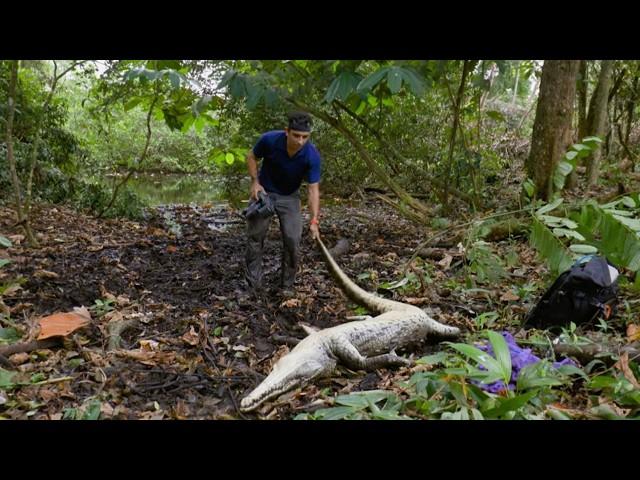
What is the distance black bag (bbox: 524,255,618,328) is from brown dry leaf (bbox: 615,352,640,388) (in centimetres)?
67

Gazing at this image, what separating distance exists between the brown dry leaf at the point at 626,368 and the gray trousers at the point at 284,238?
2853 mm

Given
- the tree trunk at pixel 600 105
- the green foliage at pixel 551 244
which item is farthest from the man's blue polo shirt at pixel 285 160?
the tree trunk at pixel 600 105

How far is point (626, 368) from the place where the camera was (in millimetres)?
2637

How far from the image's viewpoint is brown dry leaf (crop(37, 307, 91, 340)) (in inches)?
127

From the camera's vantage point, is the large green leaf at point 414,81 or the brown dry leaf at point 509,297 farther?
the brown dry leaf at point 509,297

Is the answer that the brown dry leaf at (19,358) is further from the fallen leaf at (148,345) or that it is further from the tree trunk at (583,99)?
the tree trunk at (583,99)

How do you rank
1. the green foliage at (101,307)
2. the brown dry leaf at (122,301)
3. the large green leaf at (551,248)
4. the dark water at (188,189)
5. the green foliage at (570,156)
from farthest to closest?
1. the dark water at (188,189)
2. the green foliage at (570,156)
3. the brown dry leaf at (122,301)
4. the green foliage at (101,307)
5. the large green leaf at (551,248)

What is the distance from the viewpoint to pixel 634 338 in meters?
3.08

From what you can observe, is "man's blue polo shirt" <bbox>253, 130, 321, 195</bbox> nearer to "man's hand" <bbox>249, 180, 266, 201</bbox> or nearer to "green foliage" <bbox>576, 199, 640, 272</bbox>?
"man's hand" <bbox>249, 180, 266, 201</bbox>

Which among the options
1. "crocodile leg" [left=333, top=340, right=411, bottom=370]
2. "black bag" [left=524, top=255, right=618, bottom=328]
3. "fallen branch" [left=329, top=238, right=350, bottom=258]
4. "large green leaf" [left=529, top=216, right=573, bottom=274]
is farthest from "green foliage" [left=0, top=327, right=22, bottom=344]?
"large green leaf" [left=529, top=216, right=573, bottom=274]

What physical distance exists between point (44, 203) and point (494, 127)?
31.4 ft

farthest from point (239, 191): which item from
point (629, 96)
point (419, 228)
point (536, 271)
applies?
point (629, 96)

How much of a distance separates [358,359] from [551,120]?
4.11 meters

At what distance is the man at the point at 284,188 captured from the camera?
457 cm
